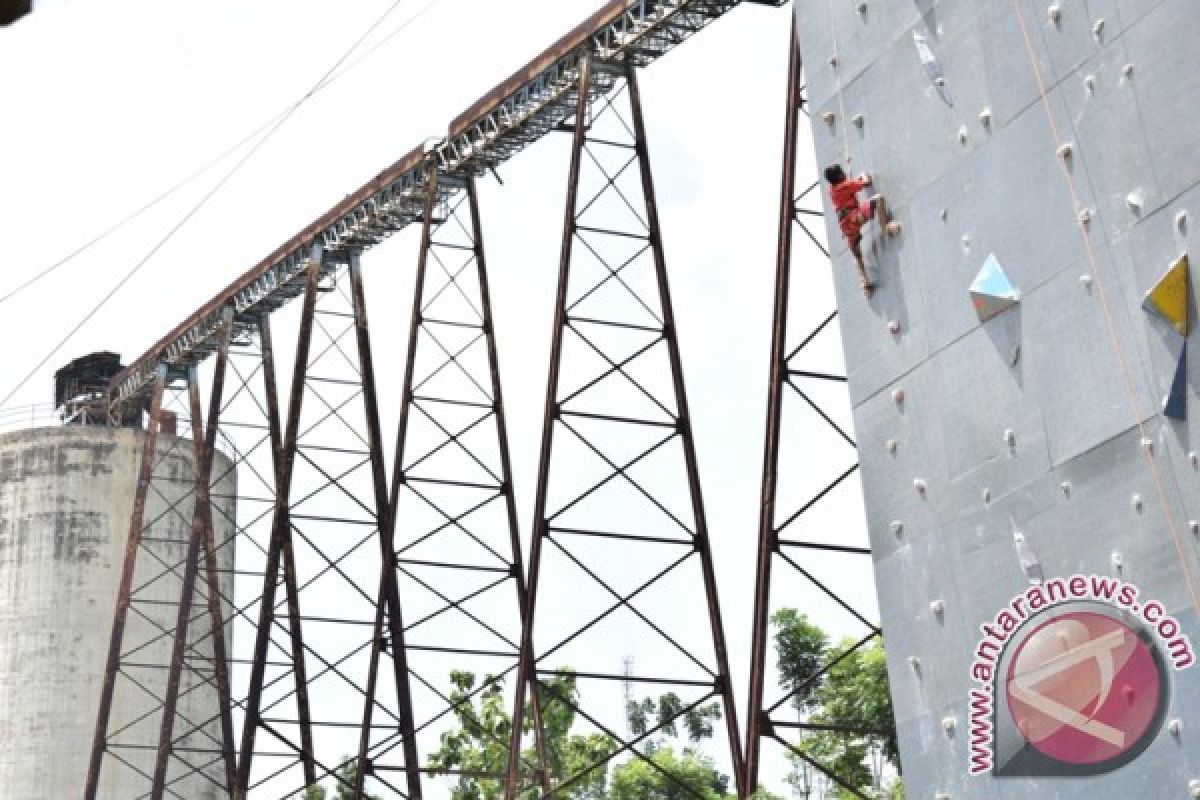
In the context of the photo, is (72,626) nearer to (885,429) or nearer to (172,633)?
(172,633)

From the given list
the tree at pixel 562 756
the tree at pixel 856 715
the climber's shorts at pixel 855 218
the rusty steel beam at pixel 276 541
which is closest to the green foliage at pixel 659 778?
the tree at pixel 562 756

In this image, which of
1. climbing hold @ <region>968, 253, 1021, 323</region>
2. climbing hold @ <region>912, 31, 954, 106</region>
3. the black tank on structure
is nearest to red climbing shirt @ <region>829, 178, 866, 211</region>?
climbing hold @ <region>912, 31, 954, 106</region>

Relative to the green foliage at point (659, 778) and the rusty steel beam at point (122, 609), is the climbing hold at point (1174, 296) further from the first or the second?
the green foliage at point (659, 778)

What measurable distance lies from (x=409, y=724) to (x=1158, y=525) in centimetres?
1751

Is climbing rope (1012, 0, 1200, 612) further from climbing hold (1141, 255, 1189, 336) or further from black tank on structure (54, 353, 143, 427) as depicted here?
black tank on structure (54, 353, 143, 427)

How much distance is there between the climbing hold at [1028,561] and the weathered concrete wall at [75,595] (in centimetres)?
2741

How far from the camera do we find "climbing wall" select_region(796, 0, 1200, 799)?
40.5 ft

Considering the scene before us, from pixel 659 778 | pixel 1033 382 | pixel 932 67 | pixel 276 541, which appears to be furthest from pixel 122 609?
pixel 659 778

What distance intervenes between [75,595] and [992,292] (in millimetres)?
29032

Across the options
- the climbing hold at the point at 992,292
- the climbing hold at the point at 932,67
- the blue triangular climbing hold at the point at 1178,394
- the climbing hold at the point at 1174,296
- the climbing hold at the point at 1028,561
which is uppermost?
the climbing hold at the point at 932,67

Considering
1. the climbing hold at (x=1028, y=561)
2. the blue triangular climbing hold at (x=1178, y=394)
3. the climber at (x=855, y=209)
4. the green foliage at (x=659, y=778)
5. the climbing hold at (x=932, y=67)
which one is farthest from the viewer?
the green foliage at (x=659, y=778)

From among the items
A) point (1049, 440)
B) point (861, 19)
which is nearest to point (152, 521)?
point (861, 19)

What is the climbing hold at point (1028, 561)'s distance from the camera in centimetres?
1313

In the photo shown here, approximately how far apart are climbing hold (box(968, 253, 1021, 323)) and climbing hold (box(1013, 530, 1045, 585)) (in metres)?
1.71
